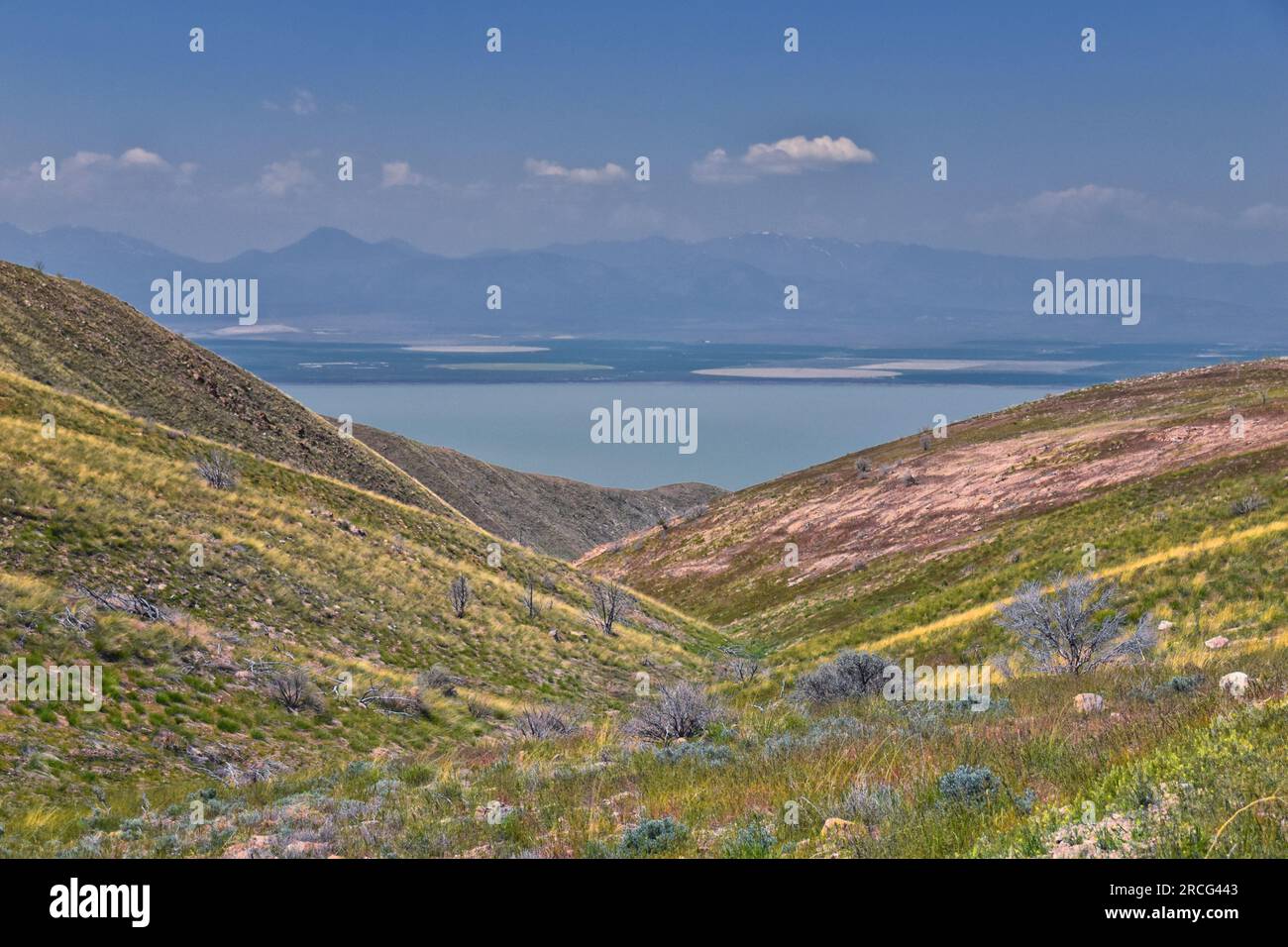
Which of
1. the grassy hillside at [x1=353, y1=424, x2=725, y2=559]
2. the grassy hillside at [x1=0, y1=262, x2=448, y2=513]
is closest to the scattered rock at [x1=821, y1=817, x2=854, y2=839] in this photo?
the grassy hillside at [x1=0, y1=262, x2=448, y2=513]

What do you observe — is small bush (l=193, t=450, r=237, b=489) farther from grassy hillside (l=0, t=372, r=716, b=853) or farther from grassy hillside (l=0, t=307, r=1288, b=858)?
grassy hillside (l=0, t=307, r=1288, b=858)

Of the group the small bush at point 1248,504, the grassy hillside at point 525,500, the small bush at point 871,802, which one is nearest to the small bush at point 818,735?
the small bush at point 871,802

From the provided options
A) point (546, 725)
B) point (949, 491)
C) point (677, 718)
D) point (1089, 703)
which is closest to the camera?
point (1089, 703)

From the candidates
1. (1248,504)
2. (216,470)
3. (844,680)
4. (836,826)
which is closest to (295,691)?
(844,680)

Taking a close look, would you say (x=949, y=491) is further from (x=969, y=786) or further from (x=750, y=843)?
(x=750, y=843)

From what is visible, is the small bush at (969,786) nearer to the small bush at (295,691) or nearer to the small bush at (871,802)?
the small bush at (871,802)
